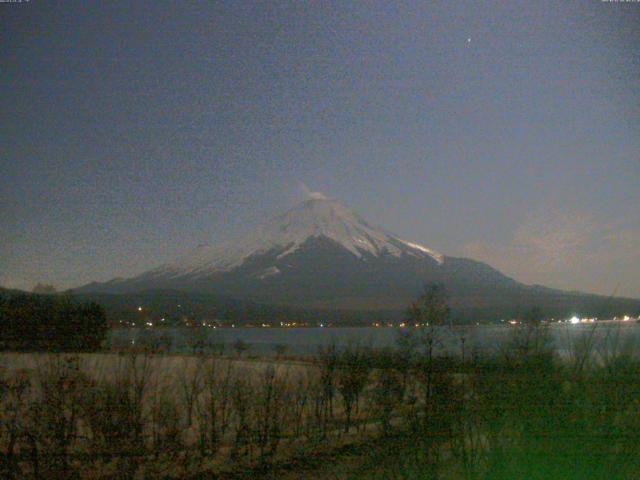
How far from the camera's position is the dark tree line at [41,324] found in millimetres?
25312

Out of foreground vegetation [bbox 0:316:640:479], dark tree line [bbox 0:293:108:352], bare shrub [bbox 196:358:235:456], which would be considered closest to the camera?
foreground vegetation [bbox 0:316:640:479]

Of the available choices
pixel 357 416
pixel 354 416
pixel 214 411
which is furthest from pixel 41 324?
pixel 214 411

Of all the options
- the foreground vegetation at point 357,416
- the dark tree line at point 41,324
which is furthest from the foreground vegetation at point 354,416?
the dark tree line at point 41,324

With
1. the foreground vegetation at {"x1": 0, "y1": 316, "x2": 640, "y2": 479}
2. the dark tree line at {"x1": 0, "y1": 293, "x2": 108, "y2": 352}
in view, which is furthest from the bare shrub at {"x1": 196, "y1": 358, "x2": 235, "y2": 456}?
the dark tree line at {"x1": 0, "y1": 293, "x2": 108, "y2": 352}

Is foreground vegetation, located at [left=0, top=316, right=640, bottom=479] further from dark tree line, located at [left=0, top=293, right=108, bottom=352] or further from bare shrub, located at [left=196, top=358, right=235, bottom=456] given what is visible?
dark tree line, located at [left=0, top=293, right=108, bottom=352]

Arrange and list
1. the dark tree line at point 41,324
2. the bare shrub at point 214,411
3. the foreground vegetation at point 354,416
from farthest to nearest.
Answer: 1. the dark tree line at point 41,324
2. the bare shrub at point 214,411
3. the foreground vegetation at point 354,416

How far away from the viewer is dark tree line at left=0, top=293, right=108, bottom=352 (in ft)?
83.0

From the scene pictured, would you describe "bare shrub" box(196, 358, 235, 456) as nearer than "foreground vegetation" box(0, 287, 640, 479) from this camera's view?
No

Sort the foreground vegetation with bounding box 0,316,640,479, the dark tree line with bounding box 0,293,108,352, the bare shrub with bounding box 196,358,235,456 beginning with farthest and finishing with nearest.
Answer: the dark tree line with bounding box 0,293,108,352 < the bare shrub with bounding box 196,358,235,456 < the foreground vegetation with bounding box 0,316,640,479

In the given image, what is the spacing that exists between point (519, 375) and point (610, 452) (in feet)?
3.14

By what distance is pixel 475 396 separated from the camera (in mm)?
5289

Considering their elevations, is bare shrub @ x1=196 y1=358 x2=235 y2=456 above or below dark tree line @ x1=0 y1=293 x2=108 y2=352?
below

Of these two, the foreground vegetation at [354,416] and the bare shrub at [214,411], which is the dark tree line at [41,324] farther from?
the bare shrub at [214,411]

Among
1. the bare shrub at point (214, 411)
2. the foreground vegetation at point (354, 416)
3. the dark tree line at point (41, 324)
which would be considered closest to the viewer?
the foreground vegetation at point (354, 416)
